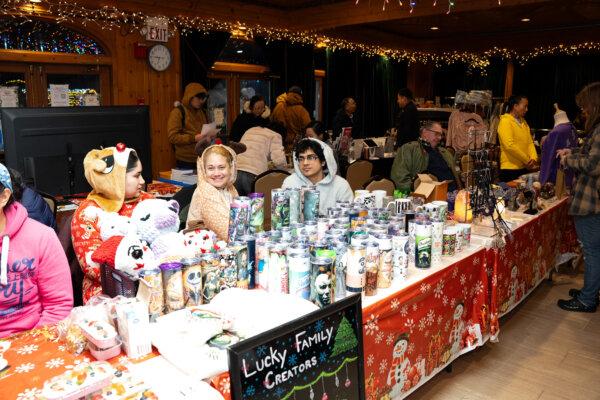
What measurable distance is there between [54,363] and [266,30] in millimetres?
7306

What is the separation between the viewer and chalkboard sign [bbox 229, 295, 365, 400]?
117cm

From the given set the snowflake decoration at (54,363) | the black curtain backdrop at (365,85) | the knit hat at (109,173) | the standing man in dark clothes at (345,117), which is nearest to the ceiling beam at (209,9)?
the black curtain backdrop at (365,85)

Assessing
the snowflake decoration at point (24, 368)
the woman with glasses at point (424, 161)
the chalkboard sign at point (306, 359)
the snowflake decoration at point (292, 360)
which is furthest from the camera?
the woman with glasses at point (424, 161)

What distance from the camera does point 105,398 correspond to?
1.21 m

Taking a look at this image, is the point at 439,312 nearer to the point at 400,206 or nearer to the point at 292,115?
the point at 400,206

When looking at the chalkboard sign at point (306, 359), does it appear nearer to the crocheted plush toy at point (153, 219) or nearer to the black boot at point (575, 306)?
the crocheted plush toy at point (153, 219)

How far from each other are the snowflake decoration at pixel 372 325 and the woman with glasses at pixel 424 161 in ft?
8.71

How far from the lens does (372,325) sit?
200cm

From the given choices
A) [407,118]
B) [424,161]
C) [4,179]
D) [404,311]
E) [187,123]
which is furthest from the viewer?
[407,118]

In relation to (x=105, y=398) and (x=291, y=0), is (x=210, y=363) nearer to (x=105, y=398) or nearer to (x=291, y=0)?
(x=105, y=398)

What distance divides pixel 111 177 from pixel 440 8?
5.72 metres

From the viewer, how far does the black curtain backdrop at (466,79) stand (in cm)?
1212

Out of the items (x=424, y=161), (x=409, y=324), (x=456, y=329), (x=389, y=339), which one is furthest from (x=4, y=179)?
(x=424, y=161)

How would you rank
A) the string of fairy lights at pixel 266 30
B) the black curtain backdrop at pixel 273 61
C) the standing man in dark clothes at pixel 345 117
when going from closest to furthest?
the string of fairy lights at pixel 266 30 → the black curtain backdrop at pixel 273 61 → the standing man in dark clothes at pixel 345 117
